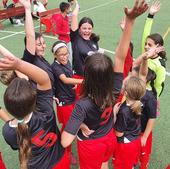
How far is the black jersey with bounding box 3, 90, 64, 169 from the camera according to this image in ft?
8.05

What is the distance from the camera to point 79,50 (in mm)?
4602

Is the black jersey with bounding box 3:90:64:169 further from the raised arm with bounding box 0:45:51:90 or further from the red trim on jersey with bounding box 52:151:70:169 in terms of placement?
the raised arm with bounding box 0:45:51:90

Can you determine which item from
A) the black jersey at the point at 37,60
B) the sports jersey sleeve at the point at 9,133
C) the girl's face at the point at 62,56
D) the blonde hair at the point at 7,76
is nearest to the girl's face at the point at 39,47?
the black jersey at the point at 37,60

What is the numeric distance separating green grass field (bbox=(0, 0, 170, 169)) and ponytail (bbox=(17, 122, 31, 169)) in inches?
73.2

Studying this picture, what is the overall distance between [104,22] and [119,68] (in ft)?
30.5

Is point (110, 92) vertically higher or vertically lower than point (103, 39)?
higher

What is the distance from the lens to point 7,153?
4.55m

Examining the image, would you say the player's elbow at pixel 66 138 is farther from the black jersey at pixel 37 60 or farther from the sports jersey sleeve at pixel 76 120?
the black jersey at pixel 37 60

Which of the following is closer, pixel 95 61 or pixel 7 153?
pixel 95 61

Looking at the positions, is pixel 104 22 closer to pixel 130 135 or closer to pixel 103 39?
pixel 103 39

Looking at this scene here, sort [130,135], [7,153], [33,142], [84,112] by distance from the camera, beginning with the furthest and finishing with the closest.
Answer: [7,153]
[130,135]
[84,112]
[33,142]

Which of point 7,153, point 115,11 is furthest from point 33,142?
point 115,11

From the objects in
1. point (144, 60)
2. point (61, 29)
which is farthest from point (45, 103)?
point (61, 29)

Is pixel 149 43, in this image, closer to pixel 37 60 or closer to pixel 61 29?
pixel 37 60
